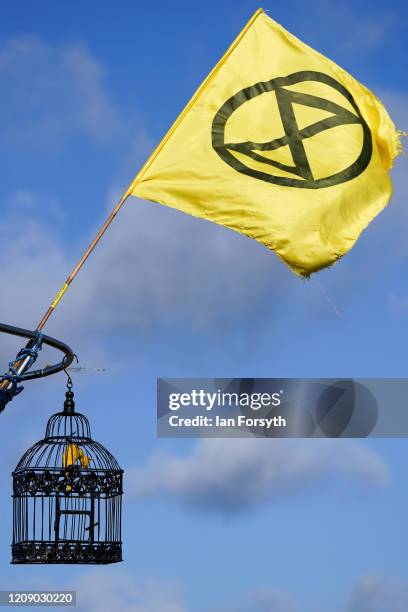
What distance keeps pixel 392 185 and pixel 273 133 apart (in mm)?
2011

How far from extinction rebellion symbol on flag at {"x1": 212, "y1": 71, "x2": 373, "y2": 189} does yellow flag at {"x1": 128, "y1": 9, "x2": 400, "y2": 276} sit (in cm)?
1

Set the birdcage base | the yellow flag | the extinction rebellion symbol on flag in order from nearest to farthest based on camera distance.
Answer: the birdcage base < the yellow flag < the extinction rebellion symbol on flag

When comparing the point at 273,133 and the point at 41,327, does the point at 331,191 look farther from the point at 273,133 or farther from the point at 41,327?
the point at 41,327

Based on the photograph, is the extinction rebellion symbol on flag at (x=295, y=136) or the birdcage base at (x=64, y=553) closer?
the birdcage base at (x=64, y=553)

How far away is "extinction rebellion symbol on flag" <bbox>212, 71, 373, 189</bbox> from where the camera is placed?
16953 mm

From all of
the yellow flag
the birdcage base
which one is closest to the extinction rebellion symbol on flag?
the yellow flag

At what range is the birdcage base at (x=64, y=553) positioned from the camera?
1542 cm

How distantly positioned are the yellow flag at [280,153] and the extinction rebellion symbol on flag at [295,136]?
0.5 inches

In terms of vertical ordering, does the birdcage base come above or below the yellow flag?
below

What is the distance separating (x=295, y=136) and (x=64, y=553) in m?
6.50

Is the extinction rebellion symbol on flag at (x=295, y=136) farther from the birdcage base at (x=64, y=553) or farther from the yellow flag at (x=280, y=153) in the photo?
the birdcage base at (x=64, y=553)

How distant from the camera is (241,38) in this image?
1750 centimetres

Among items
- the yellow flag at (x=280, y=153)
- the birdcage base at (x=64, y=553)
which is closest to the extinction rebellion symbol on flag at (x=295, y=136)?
the yellow flag at (x=280, y=153)

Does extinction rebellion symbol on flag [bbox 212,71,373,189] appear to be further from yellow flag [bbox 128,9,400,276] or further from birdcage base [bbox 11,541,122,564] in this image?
birdcage base [bbox 11,541,122,564]
